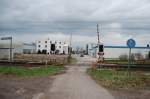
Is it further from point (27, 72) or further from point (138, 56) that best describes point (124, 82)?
point (138, 56)

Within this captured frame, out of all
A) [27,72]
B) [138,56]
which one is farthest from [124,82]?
[138,56]

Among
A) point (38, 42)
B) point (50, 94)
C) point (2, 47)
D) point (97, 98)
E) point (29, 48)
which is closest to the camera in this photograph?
point (97, 98)

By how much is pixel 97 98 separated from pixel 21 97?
3.21 metres

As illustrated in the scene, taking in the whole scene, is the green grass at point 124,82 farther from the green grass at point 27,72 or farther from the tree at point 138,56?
the tree at point 138,56

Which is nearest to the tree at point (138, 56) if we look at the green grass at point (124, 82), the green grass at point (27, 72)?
the green grass at point (27, 72)

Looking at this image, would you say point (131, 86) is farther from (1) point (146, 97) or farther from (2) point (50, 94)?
(2) point (50, 94)

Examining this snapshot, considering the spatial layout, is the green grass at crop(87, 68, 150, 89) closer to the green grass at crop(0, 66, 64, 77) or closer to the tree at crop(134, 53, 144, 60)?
the green grass at crop(0, 66, 64, 77)

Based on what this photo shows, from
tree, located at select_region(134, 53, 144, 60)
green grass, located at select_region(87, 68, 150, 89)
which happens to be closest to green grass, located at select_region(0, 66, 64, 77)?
green grass, located at select_region(87, 68, 150, 89)

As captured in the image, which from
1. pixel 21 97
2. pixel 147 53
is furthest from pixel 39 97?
pixel 147 53

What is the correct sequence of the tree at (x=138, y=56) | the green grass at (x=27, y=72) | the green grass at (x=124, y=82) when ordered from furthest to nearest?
the tree at (x=138, y=56) → the green grass at (x=27, y=72) → the green grass at (x=124, y=82)

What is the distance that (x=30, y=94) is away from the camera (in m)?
15.6

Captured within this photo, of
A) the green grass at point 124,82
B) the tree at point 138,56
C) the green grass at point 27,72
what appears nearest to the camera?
the green grass at point 124,82

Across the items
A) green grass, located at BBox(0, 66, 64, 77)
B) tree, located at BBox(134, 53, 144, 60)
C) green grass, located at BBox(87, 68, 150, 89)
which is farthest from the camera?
tree, located at BBox(134, 53, 144, 60)

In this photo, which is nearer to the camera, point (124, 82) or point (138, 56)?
point (124, 82)
